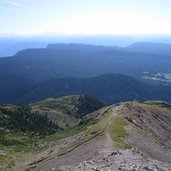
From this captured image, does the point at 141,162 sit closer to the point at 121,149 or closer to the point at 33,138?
the point at 121,149

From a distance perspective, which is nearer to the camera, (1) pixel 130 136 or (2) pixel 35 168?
(2) pixel 35 168

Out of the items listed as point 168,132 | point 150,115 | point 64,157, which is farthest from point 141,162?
point 150,115

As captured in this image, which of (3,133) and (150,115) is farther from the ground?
(150,115)

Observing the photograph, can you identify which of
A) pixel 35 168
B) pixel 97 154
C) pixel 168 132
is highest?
pixel 97 154

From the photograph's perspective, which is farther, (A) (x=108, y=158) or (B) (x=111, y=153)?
(B) (x=111, y=153)

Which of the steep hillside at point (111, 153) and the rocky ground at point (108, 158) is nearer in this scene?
the rocky ground at point (108, 158)

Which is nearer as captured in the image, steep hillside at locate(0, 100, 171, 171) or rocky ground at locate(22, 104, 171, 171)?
rocky ground at locate(22, 104, 171, 171)

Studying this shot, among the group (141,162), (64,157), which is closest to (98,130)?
(64,157)

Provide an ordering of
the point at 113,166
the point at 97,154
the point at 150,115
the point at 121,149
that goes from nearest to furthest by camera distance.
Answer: the point at 113,166 → the point at 97,154 → the point at 121,149 → the point at 150,115

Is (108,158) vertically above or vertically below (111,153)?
above

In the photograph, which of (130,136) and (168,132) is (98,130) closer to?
(130,136)

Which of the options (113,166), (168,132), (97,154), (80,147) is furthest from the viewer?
(168,132)
